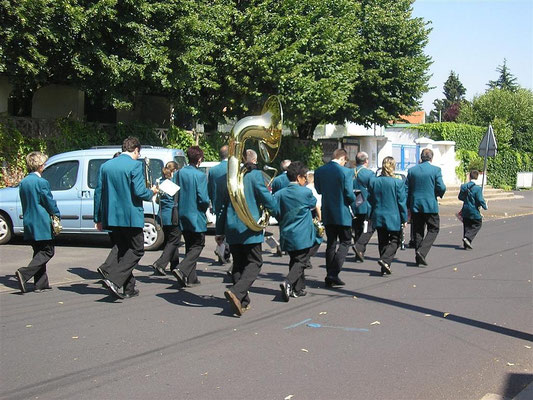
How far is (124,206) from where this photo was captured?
25.8 ft

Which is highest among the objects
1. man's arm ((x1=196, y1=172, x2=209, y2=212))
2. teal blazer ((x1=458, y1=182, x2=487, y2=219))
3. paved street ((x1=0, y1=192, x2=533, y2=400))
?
man's arm ((x1=196, y1=172, x2=209, y2=212))

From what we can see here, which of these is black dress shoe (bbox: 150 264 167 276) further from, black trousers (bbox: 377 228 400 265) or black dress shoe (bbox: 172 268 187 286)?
black trousers (bbox: 377 228 400 265)

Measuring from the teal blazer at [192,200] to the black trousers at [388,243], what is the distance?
2.96 metres

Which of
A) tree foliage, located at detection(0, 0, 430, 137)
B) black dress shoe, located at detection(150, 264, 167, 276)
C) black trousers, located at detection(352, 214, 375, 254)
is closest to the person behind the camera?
black dress shoe, located at detection(150, 264, 167, 276)

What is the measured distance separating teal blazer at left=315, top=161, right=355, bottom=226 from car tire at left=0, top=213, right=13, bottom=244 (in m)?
7.12

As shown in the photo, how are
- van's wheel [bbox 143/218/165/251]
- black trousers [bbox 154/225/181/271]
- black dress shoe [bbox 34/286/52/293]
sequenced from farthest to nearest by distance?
van's wheel [bbox 143/218/165/251] → black trousers [bbox 154/225/181/271] → black dress shoe [bbox 34/286/52/293]

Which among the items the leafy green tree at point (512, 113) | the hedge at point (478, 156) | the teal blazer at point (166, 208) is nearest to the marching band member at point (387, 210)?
the teal blazer at point (166, 208)

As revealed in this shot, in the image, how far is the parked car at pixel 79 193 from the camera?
1264 centimetres

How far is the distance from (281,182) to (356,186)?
54.9 inches

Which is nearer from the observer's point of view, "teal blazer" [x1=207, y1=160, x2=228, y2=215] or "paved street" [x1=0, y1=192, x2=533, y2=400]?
"paved street" [x1=0, y1=192, x2=533, y2=400]

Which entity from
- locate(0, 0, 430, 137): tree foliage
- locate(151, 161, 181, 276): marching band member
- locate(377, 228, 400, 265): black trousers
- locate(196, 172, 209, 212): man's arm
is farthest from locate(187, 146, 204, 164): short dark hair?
locate(0, 0, 430, 137): tree foliage

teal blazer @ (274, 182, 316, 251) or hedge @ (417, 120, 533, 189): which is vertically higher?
hedge @ (417, 120, 533, 189)

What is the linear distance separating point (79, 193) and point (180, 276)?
4.86 meters

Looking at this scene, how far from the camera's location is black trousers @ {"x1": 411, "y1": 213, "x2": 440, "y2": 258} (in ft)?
37.1
